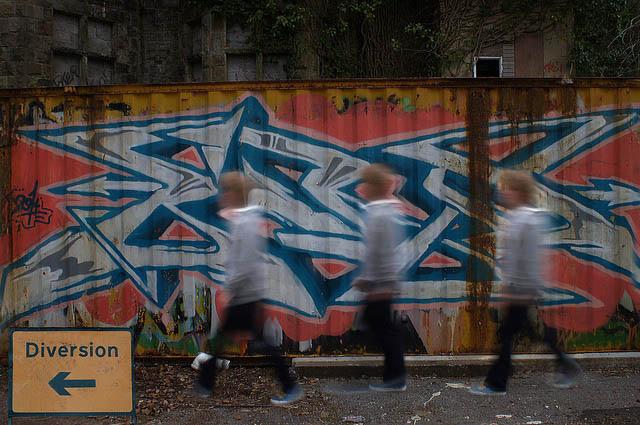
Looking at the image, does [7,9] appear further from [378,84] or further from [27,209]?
[378,84]

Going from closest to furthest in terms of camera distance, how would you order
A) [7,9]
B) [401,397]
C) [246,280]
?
[246,280]
[401,397]
[7,9]

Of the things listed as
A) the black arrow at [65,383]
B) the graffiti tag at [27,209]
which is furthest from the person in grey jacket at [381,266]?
the graffiti tag at [27,209]

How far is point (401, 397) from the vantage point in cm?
408

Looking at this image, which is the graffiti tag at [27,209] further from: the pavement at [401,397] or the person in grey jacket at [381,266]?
→ the person in grey jacket at [381,266]

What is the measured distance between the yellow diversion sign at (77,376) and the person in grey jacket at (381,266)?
1.70m

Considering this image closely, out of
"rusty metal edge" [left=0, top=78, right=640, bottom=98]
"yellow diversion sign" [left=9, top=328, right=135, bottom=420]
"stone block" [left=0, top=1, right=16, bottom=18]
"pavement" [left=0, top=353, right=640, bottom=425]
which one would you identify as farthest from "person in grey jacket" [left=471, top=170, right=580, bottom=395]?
"stone block" [left=0, top=1, right=16, bottom=18]

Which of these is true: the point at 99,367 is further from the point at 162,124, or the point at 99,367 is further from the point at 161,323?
the point at 162,124

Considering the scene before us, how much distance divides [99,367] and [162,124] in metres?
2.43

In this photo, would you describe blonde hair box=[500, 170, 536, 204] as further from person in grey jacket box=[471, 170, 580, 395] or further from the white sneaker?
the white sneaker

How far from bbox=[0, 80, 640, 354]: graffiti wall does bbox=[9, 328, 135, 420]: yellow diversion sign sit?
1.60 meters

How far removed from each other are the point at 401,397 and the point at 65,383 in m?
A: 2.48

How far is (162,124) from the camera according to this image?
477 centimetres

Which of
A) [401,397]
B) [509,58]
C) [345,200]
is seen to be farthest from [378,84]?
[509,58]

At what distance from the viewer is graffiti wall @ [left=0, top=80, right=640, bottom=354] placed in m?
4.71
